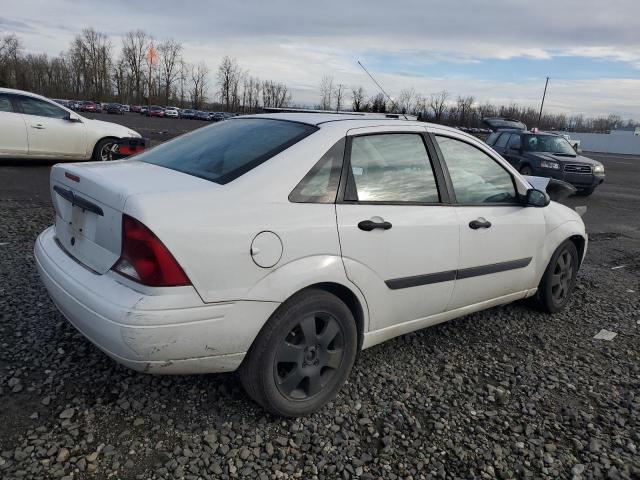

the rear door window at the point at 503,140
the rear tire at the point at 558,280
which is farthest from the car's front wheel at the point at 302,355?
the rear door window at the point at 503,140

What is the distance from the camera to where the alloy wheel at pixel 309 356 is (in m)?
Answer: 2.59

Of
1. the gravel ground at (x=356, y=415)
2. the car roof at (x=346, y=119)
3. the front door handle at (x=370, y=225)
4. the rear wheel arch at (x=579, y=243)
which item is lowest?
the gravel ground at (x=356, y=415)

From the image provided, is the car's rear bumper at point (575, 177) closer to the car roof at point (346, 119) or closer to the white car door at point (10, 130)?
the car roof at point (346, 119)

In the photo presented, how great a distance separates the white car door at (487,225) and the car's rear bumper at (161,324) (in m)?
1.58

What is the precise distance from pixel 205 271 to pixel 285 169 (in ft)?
2.28

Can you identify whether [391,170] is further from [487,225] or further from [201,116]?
[201,116]

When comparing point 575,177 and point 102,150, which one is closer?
point 102,150

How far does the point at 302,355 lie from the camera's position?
8.63 ft

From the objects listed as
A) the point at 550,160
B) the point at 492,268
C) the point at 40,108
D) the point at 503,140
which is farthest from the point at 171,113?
the point at 492,268

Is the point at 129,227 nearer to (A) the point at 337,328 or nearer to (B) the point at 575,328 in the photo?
(A) the point at 337,328

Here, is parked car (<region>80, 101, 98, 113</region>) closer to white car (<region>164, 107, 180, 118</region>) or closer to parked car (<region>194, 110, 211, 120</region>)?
white car (<region>164, 107, 180, 118</region>)

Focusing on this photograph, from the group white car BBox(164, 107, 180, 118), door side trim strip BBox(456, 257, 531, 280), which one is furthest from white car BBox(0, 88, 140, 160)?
white car BBox(164, 107, 180, 118)

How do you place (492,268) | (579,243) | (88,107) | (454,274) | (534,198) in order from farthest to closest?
(88,107) → (579,243) → (534,198) → (492,268) → (454,274)

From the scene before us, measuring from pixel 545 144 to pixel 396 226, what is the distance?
40.6 ft
